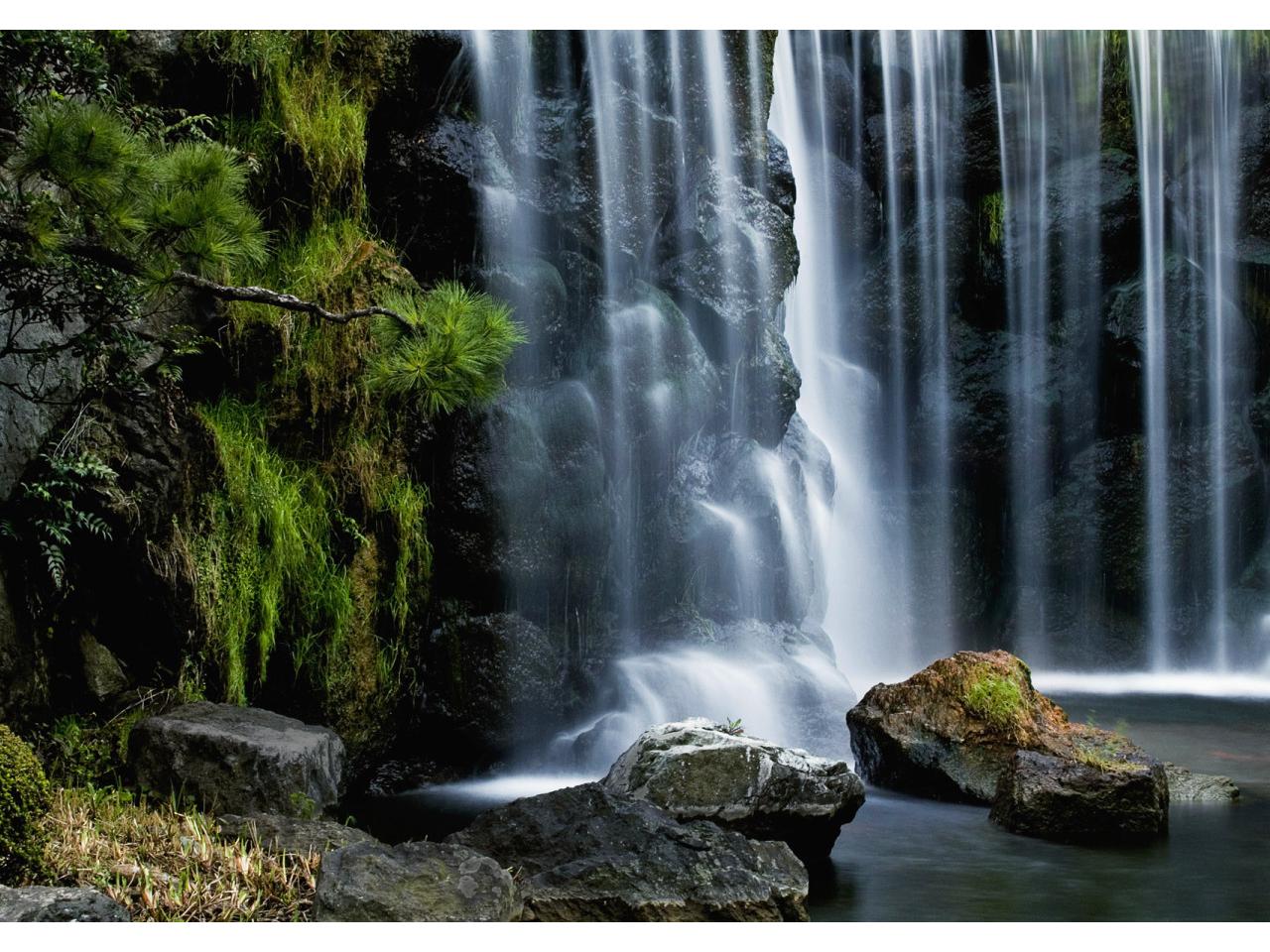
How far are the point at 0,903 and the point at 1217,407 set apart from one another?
12435 millimetres

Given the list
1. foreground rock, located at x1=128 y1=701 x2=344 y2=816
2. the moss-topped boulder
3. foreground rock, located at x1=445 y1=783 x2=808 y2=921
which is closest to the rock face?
the moss-topped boulder

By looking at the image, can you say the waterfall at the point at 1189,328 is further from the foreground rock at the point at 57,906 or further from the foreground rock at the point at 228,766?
the foreground rock at the point at 57,906

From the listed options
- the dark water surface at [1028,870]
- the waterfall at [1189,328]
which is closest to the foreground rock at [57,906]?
the dark water surface at [1028,870]

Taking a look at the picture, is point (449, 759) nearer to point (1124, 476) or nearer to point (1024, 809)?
point (1024, 809)

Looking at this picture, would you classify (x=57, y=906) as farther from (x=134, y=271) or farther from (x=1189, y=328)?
(x=1189, y=328)

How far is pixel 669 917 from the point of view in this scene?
13.7 ft

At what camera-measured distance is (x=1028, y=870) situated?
198 inches

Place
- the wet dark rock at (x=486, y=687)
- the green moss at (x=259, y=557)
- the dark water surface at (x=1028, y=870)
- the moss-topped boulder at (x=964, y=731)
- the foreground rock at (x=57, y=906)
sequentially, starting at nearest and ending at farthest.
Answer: the foreground rock at (x=57, y=906) → the dark water surface at (x=1028, y=870) → the green moss at (x=259, y=557) → the moss-topped boulder at (x=964, y=731) → the wet dark rock at (x=486, y=687)

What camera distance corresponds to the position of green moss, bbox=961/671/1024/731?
20.6 ft

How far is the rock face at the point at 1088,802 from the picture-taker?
5.50 metres

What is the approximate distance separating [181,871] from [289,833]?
1.43 ft

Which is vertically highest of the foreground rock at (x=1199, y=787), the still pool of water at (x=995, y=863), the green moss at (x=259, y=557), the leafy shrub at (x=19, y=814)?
the green moss at (x=259, y=557)

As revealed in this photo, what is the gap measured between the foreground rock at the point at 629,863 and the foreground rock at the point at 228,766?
0.97m
